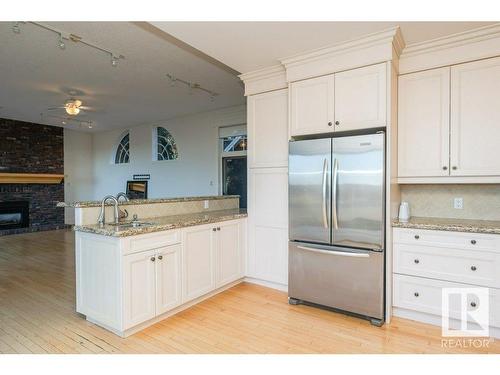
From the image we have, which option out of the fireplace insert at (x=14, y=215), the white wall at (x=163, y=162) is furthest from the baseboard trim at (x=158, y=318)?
the fireplace insert at (x=14, y=215)

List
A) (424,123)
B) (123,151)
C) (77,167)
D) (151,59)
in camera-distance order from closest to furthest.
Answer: (424,123), (151,59), (123,151), (77,167)

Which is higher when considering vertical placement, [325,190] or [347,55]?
[347,55]

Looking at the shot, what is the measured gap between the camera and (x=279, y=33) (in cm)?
260

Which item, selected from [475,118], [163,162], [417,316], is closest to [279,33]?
[475,118]

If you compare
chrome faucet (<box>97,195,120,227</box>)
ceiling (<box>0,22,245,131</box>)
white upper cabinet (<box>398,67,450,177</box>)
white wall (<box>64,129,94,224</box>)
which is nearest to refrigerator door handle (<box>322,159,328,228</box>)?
white upper cabinet (<box>398,67,450,177</box>)

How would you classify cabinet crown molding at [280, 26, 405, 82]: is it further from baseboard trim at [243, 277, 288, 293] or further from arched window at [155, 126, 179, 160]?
arched window at [155, 126, 179, 160]

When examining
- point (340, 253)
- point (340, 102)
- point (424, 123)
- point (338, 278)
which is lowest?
point (338, 278)

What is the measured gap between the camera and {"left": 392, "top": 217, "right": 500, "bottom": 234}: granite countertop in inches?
94.9

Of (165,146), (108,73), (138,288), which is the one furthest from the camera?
(165,146)

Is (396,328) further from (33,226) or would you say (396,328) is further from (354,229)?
(33,226)

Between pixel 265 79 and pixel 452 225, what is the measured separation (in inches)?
93.7

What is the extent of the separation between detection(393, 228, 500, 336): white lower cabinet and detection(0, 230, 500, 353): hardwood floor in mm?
191

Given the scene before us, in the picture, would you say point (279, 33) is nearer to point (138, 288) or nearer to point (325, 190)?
point (325, 190)
